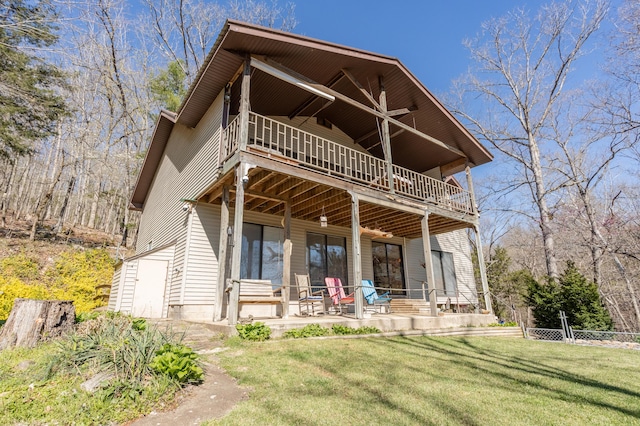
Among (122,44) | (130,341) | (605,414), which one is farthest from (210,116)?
(122,44)

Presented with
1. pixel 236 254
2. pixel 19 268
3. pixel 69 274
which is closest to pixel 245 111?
pixel 236 254

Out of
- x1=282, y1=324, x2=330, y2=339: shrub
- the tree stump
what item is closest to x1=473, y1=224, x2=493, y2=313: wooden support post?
x1=282, y1=324, x2=330, y2=339: shrub

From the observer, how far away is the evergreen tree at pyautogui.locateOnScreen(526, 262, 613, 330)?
10352 millimetres

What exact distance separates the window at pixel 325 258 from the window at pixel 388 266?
1.64 meters

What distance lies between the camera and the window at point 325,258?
10431mm

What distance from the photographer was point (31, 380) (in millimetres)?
3238

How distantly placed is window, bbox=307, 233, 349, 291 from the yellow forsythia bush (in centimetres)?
712

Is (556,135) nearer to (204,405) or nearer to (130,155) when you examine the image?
(204,405)

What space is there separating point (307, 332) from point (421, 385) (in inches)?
110

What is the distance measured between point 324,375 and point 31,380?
302 cm

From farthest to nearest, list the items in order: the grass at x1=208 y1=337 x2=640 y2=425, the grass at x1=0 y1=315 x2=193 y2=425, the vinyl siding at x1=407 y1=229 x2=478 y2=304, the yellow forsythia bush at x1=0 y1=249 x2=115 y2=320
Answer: the vinyl siding at x1=407 y1=229 x2=478 y2=304 → the yellow forsythia bush at x1=0 y1=249 x2=115 y2=320 → the grass at x1=208 y1=337 x2=640 y2=425 → the grass at x1=0 y1=315 x2=193 y2=425

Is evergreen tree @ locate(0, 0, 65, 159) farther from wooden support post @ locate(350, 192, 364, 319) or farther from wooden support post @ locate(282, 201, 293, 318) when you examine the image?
wooden support post @ locate(350, 192, 364, 319)

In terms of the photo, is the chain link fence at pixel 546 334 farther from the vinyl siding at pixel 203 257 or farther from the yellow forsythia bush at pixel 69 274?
the yellow forsythia bush at pixel 69 274

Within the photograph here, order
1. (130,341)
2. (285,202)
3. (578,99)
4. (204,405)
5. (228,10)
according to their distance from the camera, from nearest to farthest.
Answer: (204,405) < (130,341) < (285,202) < (578,99) < (228,10)
